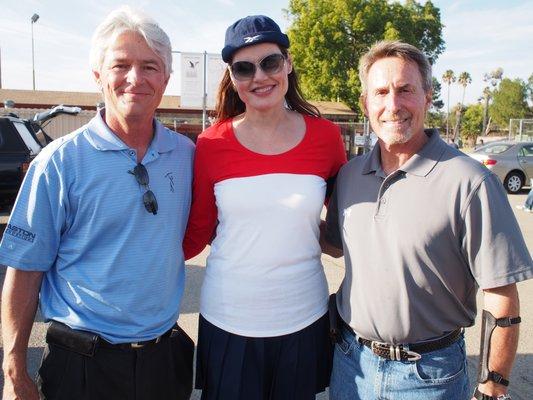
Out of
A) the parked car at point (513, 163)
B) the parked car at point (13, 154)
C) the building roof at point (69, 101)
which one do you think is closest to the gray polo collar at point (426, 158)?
the parked car at point (13, 154)

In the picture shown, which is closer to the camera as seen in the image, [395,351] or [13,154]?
[395,351]

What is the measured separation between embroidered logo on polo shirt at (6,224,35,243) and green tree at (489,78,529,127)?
68.9 m

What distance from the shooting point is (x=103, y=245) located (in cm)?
192

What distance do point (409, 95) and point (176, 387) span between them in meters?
1.68

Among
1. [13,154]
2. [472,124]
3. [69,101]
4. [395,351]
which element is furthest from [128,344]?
[472,124]

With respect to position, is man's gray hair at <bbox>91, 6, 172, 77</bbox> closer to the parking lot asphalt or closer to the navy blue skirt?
the navy blue skirt

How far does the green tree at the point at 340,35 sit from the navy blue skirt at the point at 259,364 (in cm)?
3263

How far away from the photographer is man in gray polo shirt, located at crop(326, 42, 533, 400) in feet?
5.74

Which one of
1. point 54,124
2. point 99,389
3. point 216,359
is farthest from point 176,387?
point 54,124

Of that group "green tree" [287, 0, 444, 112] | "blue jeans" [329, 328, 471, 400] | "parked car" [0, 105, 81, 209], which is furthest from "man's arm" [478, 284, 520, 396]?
"green tree" [287, 0, 444, 112]

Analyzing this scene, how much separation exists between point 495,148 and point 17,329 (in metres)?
15.3

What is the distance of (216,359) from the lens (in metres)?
2.22

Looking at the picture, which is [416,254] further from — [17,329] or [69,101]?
[69,101]

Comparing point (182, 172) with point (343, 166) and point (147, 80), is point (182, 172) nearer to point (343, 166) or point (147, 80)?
point (147, 80)
